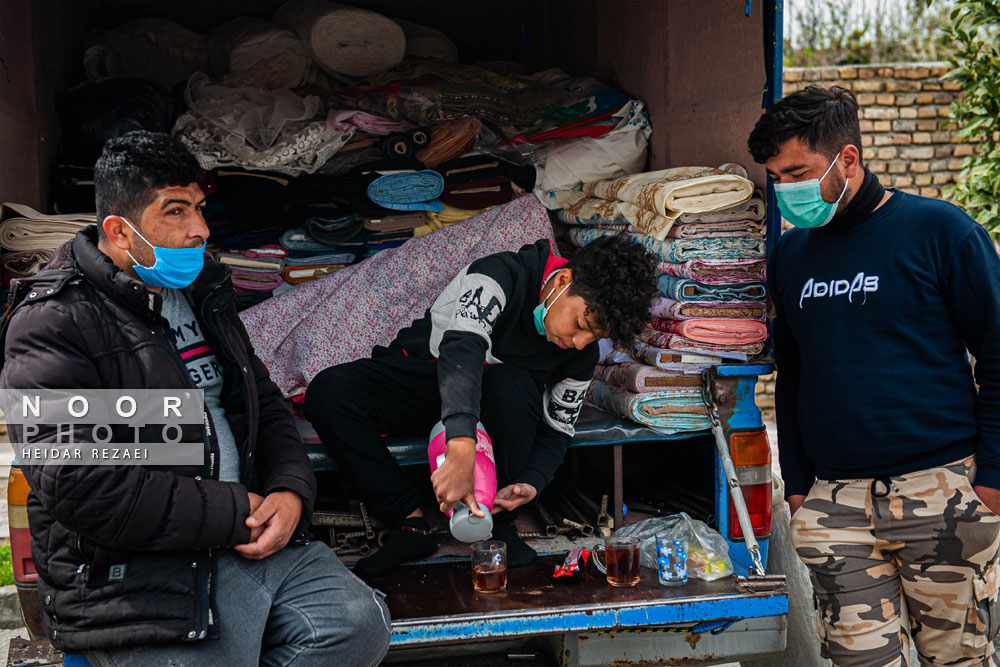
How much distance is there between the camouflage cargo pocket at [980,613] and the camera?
2164 millimetres

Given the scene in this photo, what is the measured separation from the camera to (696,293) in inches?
129

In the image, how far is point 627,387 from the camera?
Answer: 3.31 metres

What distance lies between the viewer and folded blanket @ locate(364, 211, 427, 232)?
4.12m

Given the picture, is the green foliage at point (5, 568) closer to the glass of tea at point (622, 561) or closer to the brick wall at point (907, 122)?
the glass of tea at point (622, 561)

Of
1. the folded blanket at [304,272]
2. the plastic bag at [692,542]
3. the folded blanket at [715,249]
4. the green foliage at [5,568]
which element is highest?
the folded blanket at [715,249]

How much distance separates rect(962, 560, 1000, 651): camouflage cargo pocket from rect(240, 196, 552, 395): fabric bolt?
2369 mm

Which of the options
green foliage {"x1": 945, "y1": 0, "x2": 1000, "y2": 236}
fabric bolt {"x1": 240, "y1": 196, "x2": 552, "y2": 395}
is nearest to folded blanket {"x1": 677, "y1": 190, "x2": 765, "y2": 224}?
fabric bolt {"x1": 240, "y1": 196, "x2": 552, "y2": 395}

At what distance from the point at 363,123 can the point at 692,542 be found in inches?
95.4

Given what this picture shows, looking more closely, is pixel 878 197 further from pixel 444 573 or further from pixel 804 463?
pixel 444 573

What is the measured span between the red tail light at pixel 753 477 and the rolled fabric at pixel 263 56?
2791 mm

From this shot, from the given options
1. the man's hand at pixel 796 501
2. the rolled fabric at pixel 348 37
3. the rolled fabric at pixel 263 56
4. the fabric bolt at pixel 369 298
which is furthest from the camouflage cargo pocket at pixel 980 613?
the rolled fabric at pixel 263 56

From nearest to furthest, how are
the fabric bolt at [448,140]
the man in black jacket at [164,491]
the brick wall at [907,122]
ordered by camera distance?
the man in black jacket at [164,491] → the fabric bolt at [448,140] → the brick wall at [907,122]

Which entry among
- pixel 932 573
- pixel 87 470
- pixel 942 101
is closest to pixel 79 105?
pixel 87 470

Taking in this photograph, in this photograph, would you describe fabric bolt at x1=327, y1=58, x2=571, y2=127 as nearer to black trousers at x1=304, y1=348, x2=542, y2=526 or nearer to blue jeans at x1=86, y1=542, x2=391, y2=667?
black trousers at x1=304, y1=348, x2=542, y2=526
